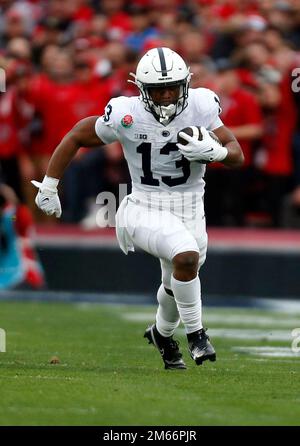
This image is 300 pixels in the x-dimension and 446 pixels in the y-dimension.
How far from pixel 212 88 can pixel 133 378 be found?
6.67 meters

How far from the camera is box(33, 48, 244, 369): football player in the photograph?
23.4 ft

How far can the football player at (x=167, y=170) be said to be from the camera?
280 inches

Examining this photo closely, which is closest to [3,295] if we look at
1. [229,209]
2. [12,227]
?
[12,227]

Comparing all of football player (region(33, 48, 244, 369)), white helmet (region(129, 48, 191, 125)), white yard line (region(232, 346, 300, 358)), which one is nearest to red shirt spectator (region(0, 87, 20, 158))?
white yard line (region(232, 346, 300, 358))

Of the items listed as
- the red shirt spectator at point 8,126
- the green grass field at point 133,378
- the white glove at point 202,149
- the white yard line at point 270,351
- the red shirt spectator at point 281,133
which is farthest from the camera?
the red shirt spectator at point 8,126

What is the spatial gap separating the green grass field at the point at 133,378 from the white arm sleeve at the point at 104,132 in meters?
1.35

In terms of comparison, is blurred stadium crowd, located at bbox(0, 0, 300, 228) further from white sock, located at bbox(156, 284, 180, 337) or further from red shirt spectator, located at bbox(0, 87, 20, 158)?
white sock, located at bbox(156, 284, 180, 337)

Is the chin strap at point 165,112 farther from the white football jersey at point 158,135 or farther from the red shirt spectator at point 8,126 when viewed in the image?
the red shirt spectator at point 8,126

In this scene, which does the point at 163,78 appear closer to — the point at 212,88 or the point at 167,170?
the point at 167,170

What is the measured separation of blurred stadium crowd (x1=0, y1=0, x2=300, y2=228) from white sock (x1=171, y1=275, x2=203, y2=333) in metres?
5.93

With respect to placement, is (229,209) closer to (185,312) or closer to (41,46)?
(41,46)

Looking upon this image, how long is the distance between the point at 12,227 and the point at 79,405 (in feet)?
24.2

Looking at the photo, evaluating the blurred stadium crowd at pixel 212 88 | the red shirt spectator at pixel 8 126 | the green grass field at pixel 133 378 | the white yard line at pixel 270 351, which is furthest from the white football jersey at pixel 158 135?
the red shirt spectator at pixel 8 126

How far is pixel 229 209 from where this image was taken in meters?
13.7
